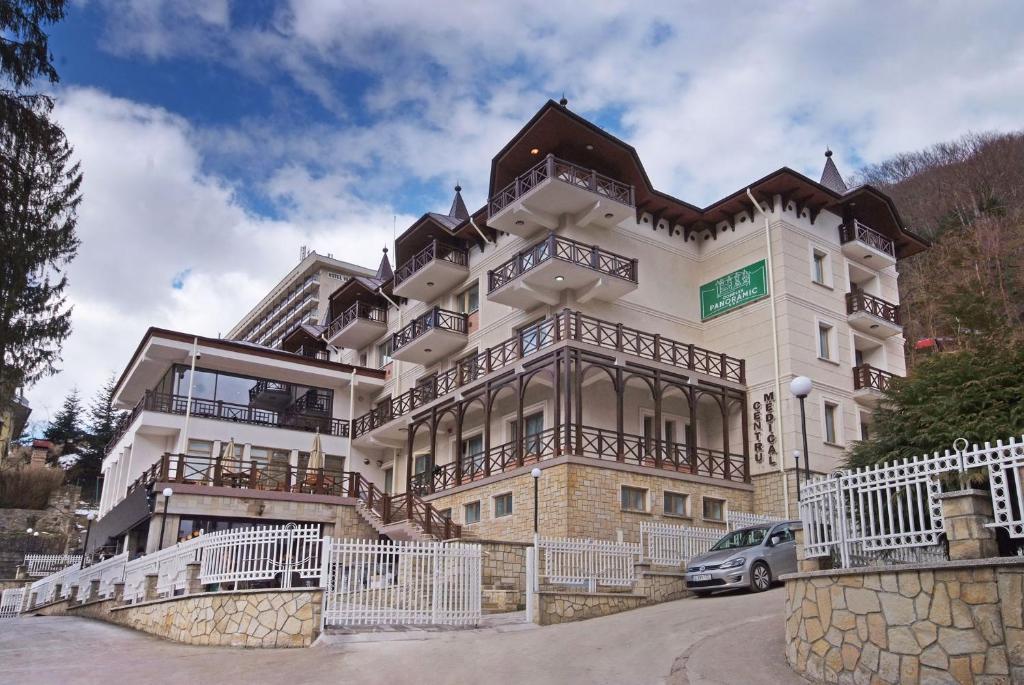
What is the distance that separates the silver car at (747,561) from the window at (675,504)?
21.7ft

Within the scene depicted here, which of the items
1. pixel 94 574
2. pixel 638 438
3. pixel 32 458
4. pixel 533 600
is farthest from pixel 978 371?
pixel 32 458

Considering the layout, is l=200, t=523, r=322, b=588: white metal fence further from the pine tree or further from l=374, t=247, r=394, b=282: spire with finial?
l=374, t=247, r=394, b=282: spire with finial

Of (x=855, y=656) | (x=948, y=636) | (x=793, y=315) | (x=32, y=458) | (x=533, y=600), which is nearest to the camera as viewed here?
(x=948, y=636)

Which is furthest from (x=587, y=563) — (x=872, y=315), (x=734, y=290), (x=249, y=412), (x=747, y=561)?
(x=249, y=412)

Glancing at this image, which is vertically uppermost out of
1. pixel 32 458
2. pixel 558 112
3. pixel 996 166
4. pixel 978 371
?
pixel 996 166

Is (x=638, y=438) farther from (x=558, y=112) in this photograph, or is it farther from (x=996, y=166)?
(x=996, y=166)

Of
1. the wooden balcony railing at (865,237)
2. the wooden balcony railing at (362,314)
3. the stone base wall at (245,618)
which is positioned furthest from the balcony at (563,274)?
the stone base wall at (245,618)

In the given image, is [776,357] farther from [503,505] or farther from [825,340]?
[503,505]

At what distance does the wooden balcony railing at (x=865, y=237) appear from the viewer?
30562 mm

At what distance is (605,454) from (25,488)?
110ft

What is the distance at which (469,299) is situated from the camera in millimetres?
32844

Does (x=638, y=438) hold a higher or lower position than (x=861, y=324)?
lower

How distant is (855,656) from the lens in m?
8.79

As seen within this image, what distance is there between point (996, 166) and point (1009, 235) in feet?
46.8
